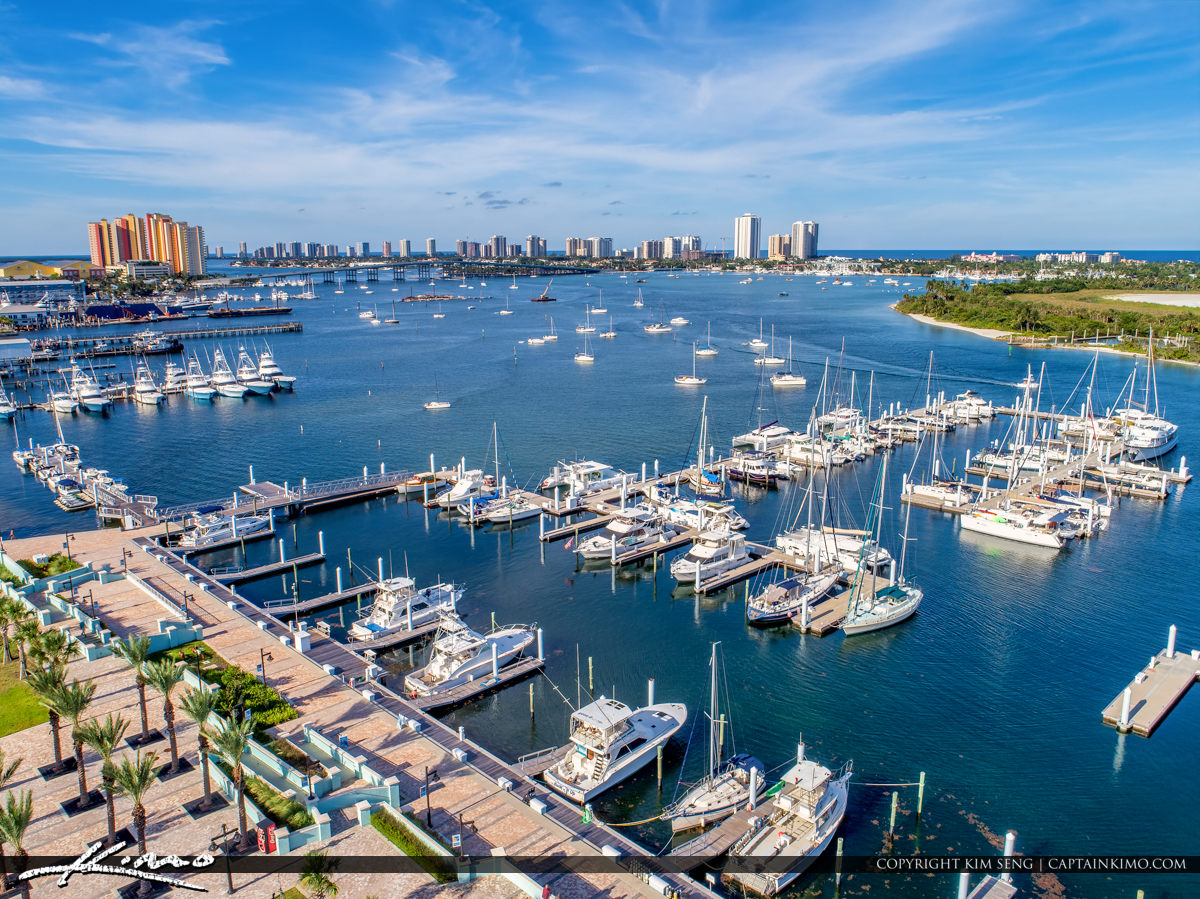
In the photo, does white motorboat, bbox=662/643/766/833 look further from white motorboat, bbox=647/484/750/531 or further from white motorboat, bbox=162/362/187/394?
white motorboat, bbox=162/362/187/394

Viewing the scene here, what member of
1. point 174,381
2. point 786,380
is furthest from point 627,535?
point 174,381

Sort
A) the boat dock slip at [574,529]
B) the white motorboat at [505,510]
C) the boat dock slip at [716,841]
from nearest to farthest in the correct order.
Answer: the boat dock slip at [716,841], the boat dock slip at [574,529], the white motorboat at [505,510]

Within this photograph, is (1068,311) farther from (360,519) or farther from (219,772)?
(219,772)

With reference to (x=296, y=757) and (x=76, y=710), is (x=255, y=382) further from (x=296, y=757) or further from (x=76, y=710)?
(x=76, y=710)

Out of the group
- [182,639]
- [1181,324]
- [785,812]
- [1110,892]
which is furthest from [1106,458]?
[1181,324]

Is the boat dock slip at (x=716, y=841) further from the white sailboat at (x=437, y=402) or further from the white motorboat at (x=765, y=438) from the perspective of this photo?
the white sailboat at (x=437, y=402)

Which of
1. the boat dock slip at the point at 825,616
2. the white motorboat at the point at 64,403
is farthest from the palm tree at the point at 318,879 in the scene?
the white motorboat at the point at 64,403

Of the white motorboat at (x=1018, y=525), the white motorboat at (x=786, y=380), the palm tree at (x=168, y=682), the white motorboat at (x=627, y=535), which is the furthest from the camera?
the white motorboat at (x=786, y=380)

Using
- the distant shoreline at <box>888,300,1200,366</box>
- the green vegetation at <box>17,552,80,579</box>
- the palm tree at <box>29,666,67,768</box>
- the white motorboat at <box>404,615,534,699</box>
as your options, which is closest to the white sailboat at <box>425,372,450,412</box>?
the green vegetation at <box>17,552,80,579</box>
